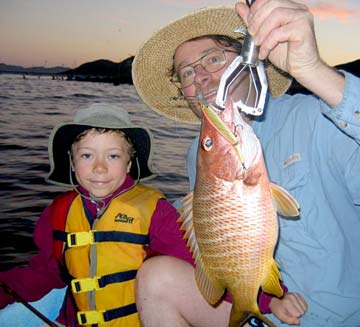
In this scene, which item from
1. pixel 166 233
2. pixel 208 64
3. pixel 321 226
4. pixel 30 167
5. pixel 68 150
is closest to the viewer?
pixel 321 226

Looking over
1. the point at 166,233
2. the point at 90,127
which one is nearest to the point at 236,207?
the point at 166,233

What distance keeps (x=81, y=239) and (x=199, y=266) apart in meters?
1.51

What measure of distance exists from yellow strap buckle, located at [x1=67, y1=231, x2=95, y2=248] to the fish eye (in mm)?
1833

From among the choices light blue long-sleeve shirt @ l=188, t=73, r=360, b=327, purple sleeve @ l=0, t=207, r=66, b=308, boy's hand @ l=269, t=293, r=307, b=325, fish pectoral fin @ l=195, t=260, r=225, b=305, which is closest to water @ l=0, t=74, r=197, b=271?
purple sleeve @ l=0, t=207, r=66, b=308

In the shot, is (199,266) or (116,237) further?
(116,237)

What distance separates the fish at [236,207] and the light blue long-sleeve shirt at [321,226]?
0.71m

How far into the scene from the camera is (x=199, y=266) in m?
2.17

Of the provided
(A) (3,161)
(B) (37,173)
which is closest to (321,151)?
(B) (37,173)

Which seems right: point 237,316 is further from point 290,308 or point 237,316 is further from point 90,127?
point 90,127

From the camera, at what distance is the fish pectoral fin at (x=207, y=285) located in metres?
2.13

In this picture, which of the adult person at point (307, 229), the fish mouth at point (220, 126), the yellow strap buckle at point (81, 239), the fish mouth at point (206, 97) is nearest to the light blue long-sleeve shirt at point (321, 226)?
the adult person at point (307, 229)

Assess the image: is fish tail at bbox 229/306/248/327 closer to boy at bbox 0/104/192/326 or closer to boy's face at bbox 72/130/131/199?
boy at bbox 0/104/192/326

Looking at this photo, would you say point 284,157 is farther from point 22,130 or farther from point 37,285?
A: point 22,130

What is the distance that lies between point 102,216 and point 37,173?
254 inches
